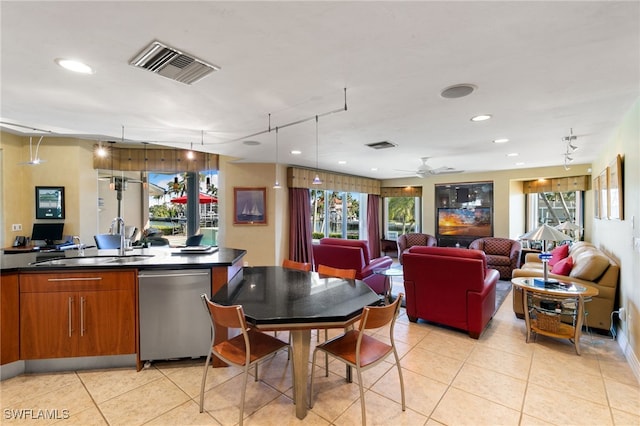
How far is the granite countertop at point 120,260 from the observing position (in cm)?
246

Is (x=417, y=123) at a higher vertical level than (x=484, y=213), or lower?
Result: higher

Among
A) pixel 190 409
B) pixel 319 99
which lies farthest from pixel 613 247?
pixel 190 409

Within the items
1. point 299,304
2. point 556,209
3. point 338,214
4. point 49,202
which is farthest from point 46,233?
point 556,209

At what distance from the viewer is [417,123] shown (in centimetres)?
322

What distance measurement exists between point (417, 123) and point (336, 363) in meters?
2.71

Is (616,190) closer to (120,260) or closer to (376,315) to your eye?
(376,315)

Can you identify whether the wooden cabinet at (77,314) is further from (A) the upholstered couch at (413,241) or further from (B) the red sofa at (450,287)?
(A) the upholstered couch at (413,241)

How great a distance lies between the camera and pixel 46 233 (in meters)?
4.80

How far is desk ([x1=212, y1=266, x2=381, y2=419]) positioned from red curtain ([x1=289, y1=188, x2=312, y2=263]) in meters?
Result: 3.50

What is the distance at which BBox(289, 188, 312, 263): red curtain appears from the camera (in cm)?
612

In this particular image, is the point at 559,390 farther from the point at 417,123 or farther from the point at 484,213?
the point at 484,213

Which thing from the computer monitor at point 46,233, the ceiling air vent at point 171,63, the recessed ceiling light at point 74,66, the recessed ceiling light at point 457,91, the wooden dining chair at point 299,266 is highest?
the recessed ceiling light at point 74,66

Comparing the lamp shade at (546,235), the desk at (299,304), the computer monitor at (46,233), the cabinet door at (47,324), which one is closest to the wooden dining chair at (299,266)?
the desk at (299,304)

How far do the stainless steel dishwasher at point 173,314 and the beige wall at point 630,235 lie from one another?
3.88 meters
